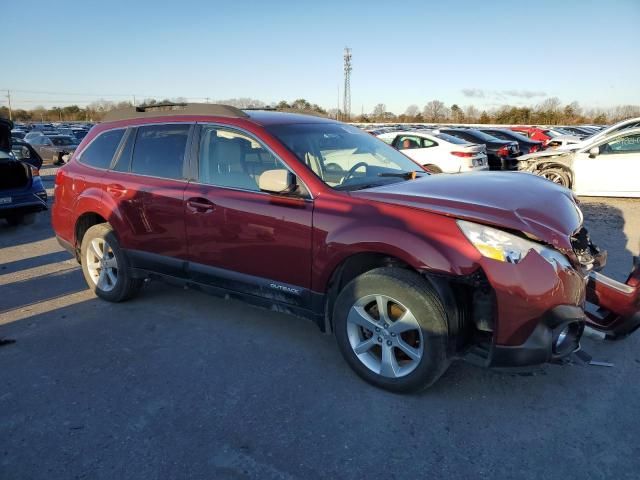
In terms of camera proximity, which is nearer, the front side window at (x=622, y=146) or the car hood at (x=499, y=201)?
the car hood at (x=499, y=201)

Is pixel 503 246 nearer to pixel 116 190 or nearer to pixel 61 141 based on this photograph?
pixel 116 190

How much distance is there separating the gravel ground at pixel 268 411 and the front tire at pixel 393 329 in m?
0.16

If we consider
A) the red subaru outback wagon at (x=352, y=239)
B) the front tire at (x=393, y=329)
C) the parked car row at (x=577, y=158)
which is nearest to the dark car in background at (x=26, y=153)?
the red subaru outback wagon at (x=352, y=239)

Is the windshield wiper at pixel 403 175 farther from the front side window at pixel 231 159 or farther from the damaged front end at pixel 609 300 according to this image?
the damaged front end at pixel 609 300

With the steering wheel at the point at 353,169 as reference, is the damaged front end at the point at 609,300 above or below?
below

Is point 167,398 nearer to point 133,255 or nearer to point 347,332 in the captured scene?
point 347,332

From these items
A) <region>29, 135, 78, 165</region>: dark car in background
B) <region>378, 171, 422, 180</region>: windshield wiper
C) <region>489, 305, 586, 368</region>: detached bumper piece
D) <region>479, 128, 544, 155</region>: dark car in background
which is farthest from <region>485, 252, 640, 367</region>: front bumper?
<region>29, 135, 78, 165</region>: dark car in background

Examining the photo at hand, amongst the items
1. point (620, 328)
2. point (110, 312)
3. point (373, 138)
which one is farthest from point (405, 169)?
point (110, 312)

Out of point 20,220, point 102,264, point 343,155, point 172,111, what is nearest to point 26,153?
point 20,220

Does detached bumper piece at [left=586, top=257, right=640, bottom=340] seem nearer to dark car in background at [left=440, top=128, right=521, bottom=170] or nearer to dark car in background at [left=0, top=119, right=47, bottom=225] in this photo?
dark car in background at [left=0, top=119, right=47, bottom=225]

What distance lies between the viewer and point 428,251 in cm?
293

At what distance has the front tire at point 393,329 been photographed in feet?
9.73

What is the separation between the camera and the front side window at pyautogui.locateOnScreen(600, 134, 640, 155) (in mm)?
10008

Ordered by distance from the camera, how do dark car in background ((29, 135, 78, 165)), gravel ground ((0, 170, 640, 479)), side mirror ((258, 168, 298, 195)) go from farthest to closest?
dark car in background ((29, 135, 78, 165)) < side mirror ((258, 168, 298, 195)) < gravel ground ((0, 170, 640, 479))
